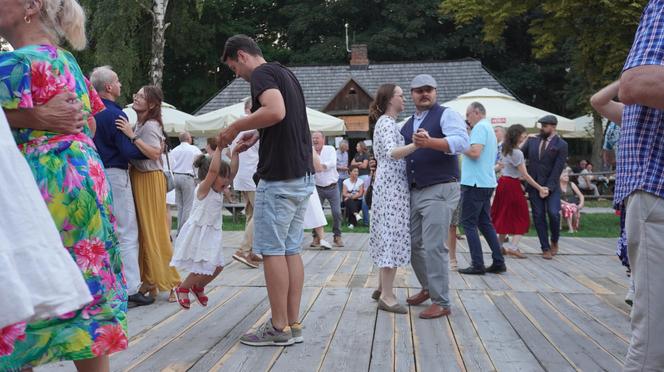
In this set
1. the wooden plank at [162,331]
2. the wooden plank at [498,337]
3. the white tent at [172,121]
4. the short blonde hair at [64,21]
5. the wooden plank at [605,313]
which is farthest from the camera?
the white tent at [172,121]

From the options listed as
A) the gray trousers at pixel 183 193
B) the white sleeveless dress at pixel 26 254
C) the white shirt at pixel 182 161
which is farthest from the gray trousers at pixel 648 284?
the white shirt at pixel 182 161

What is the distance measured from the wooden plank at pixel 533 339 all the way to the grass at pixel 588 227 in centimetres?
725

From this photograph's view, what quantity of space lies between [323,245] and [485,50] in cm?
3422

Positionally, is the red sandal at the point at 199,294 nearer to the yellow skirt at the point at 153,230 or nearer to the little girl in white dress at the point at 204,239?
the little girl in white dress at the point at 204,239

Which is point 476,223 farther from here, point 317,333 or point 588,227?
point 588,227

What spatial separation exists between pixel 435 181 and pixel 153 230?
2.51 m

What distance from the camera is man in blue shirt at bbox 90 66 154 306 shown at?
18.0 feet

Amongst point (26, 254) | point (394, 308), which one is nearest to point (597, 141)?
point (394, 308)

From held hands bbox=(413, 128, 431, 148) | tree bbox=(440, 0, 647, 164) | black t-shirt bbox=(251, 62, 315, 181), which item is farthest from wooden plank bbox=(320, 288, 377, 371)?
tree bbox=(440, 0, 647, 164)

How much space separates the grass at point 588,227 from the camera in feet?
41.7

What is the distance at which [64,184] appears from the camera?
2.55 metres

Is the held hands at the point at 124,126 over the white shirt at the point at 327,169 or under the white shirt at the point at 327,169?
over

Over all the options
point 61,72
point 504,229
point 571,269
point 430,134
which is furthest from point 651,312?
point 504,229

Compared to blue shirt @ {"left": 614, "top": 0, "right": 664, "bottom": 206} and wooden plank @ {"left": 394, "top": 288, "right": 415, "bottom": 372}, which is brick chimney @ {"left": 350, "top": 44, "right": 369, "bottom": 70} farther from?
blue shirt @ {"left": 614, "top": 0, "right": 664, "bottom": 206}
